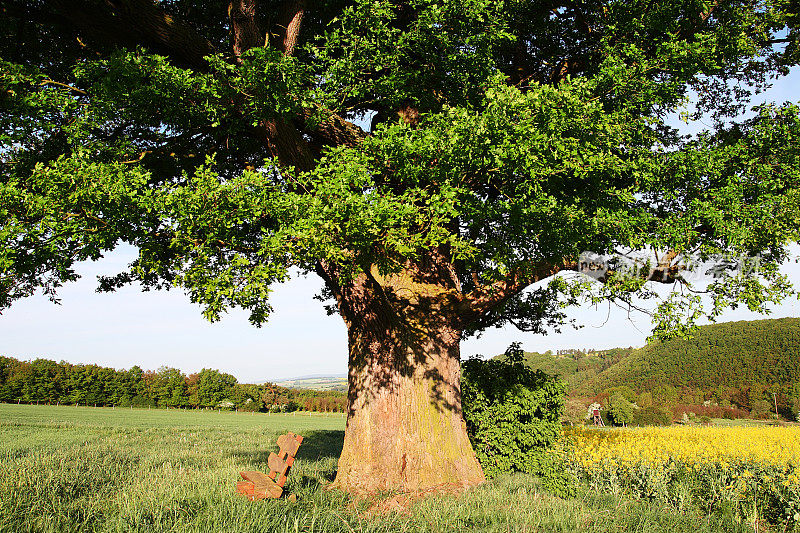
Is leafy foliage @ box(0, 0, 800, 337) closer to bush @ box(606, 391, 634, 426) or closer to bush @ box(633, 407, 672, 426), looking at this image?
bush @ box(606, 391, 634, 426)

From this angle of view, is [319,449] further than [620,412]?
No

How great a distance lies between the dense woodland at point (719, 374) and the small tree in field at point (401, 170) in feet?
236

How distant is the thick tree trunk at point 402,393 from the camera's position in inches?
289

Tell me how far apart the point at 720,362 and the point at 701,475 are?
121 m

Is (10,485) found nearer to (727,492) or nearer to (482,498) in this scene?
(482,498)

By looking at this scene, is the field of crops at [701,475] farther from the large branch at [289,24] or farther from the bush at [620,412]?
the bush at [620,412]

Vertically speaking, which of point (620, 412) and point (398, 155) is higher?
point (398, 155)

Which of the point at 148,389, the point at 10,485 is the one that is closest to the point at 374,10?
the point at 10,485

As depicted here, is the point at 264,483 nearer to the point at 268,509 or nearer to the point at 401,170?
the point at 268,509

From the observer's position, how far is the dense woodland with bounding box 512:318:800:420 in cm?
7650

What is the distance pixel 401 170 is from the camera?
5.99 meters

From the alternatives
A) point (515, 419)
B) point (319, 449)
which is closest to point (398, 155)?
point (515, 419)

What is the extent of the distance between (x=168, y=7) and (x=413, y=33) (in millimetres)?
5676

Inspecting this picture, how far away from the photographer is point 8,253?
5250 millimetres
